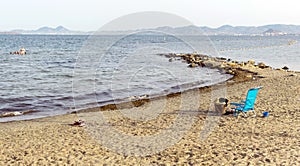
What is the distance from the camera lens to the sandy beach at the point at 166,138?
768cm


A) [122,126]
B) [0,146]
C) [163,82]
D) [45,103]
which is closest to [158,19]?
[122,126]

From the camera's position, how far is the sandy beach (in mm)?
7684

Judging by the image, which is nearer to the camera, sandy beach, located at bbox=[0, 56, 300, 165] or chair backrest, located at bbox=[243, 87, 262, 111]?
sandy beach, located at bbox=[0, 56, 300, 165]

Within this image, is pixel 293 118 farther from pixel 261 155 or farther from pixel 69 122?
pixel 69 122

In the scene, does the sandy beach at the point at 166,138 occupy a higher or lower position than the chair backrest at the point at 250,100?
lower

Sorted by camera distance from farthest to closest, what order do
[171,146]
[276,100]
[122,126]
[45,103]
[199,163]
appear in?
[45,103] < [276,100] < [122,126] < [171,146] < [199,163]

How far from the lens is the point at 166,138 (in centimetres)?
938

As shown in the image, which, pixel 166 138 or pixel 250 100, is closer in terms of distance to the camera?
pixel 166 138

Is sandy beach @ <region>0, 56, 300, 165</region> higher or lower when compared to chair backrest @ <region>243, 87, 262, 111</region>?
lower

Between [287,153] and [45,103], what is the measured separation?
13427mm

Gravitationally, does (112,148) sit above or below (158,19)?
below

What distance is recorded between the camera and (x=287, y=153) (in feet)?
24.9

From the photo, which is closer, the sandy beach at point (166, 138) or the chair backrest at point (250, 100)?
the sandy beach at point (166, 138)

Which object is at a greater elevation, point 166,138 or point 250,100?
point 250,100
